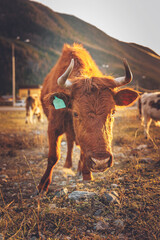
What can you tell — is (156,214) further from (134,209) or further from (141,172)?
(141,172)

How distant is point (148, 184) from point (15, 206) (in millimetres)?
2124

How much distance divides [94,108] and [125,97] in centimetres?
76

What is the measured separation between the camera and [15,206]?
2672 mm

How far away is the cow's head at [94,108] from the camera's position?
7.32 ft

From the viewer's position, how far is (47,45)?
88.7 ft

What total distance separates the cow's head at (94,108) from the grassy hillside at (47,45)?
113 centimetres

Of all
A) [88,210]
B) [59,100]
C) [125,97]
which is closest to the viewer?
[88,210]

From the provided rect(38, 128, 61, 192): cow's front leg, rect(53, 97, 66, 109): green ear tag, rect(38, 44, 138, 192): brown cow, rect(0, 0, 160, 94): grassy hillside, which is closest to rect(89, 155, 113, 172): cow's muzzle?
rect(38, 44, 138, 192): brown cow

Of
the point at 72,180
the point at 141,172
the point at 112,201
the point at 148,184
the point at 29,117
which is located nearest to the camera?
the point at 112,201

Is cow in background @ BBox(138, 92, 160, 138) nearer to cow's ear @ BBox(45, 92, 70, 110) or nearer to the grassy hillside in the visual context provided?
the grassy hillside

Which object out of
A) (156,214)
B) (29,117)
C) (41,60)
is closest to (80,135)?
(156,214)

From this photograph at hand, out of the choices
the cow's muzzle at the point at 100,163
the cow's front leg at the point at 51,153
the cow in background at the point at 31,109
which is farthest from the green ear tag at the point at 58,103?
the cow in background at the point at 31,109

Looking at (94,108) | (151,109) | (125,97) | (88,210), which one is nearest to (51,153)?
(88,210)

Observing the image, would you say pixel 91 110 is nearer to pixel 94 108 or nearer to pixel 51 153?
pixel 94 108
